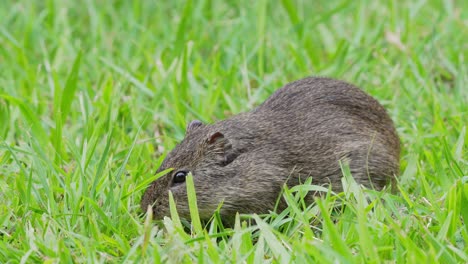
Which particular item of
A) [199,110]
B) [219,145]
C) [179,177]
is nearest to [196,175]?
[179,177]

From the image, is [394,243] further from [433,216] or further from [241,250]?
[241,250]

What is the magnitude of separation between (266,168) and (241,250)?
918mm

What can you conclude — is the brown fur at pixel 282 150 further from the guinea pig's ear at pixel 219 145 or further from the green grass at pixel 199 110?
the green grass at pixel 199 110

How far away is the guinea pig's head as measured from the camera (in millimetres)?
4809

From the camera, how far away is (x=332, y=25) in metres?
8.35

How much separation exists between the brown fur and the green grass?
7.0 inches

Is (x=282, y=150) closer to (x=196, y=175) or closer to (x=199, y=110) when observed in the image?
(x=196, y=175)

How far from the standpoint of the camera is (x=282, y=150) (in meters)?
5.17

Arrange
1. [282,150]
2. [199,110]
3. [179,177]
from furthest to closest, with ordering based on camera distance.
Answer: [199,110] < [282,150] < [179,177]

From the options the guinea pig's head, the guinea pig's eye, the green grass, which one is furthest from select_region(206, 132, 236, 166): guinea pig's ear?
the green grass

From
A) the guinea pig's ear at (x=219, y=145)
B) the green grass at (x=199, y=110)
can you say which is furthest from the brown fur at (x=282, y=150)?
the green grass at (x=199, y=110)

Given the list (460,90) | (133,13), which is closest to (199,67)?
(133,13)

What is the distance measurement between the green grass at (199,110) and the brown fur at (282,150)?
7.0 inches

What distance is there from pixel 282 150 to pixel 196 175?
1.99ft
